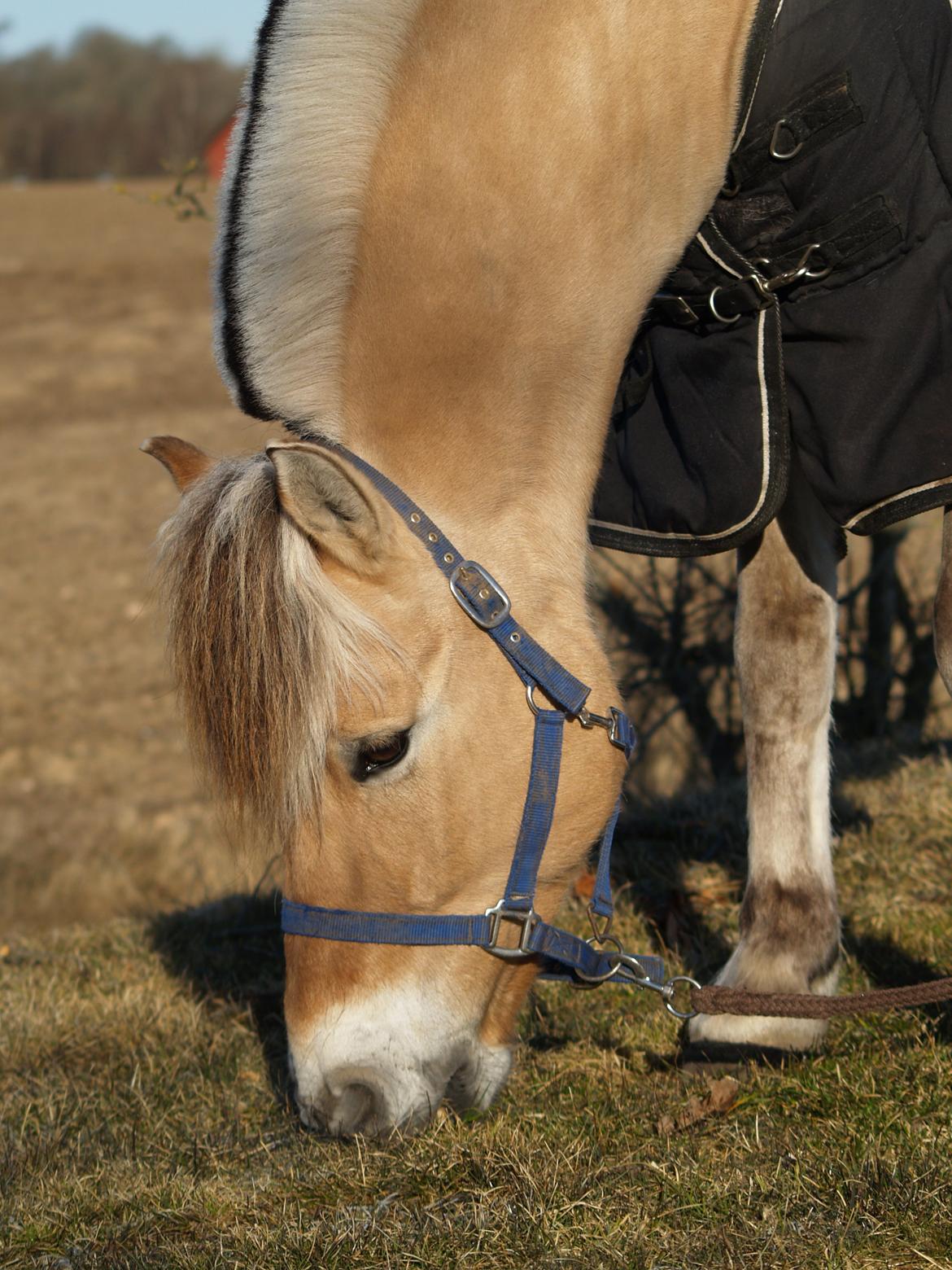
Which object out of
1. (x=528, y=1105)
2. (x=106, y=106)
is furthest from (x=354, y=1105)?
(x=106, y=106)

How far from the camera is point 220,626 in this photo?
6.98 feet

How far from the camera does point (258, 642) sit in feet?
6.85

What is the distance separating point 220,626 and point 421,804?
44 cm

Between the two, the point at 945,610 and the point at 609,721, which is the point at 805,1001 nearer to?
the point at 609,721

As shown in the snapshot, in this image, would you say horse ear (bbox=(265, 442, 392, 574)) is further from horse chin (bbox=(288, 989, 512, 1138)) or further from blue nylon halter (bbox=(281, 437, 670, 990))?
horse chin (bbox=(288, 989, 512, 1138))

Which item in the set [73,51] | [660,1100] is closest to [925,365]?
[660,1100]

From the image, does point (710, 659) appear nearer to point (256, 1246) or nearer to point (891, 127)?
point (891, 127)

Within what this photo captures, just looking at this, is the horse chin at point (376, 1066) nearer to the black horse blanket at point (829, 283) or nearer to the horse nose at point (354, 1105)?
the horse nose at point (354, 1105)

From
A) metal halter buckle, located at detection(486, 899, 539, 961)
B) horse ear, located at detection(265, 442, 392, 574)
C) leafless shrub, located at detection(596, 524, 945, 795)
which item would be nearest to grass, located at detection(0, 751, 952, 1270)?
metal halter buckle, located at detection(486, 899, 539, 961)

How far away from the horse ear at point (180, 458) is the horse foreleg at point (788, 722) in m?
1.23

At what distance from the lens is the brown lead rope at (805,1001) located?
2.23m

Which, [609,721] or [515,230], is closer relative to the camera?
[515,230]

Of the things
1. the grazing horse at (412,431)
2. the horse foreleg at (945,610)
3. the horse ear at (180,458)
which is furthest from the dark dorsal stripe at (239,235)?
the horse foreleg at (945,610)

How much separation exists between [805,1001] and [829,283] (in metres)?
1.27
